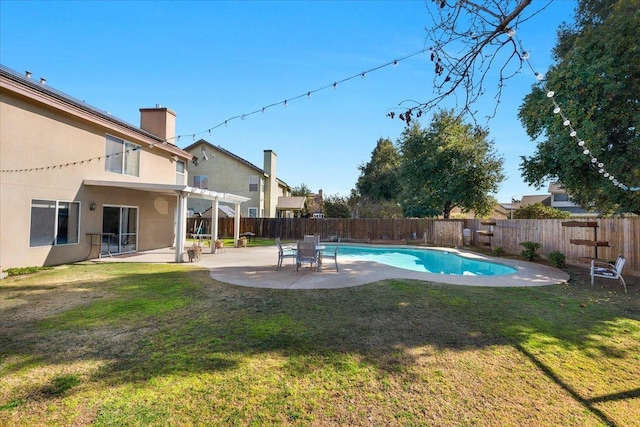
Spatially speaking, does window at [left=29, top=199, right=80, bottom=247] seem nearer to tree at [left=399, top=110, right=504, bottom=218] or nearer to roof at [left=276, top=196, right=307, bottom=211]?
tree at [left=399, top=110, right=504, bottom=218]

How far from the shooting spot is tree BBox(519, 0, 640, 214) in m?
9.74

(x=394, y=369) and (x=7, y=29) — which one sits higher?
(x=7, y=29)

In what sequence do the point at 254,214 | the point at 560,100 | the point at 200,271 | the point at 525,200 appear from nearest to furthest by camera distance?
the point at 200,271
the point at 560,100
the point at 254,214
the point at 525,200

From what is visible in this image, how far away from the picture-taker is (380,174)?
1458 inches

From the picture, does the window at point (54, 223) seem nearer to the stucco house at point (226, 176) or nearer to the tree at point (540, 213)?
the stucco house at point (226, 176)

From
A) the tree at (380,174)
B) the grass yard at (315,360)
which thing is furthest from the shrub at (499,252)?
the tree at (380,174)

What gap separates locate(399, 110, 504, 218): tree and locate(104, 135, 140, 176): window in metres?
19.0

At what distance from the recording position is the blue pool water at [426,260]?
12742 millimetres

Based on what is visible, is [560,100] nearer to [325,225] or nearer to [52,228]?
[325,225]

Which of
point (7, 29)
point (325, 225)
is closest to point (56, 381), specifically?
point (7, 29)

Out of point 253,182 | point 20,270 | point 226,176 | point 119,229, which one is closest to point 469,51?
point 20,270

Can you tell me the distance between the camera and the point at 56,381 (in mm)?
3232

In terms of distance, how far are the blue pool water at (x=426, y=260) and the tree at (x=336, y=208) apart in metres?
15.0

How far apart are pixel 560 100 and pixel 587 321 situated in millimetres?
9219
